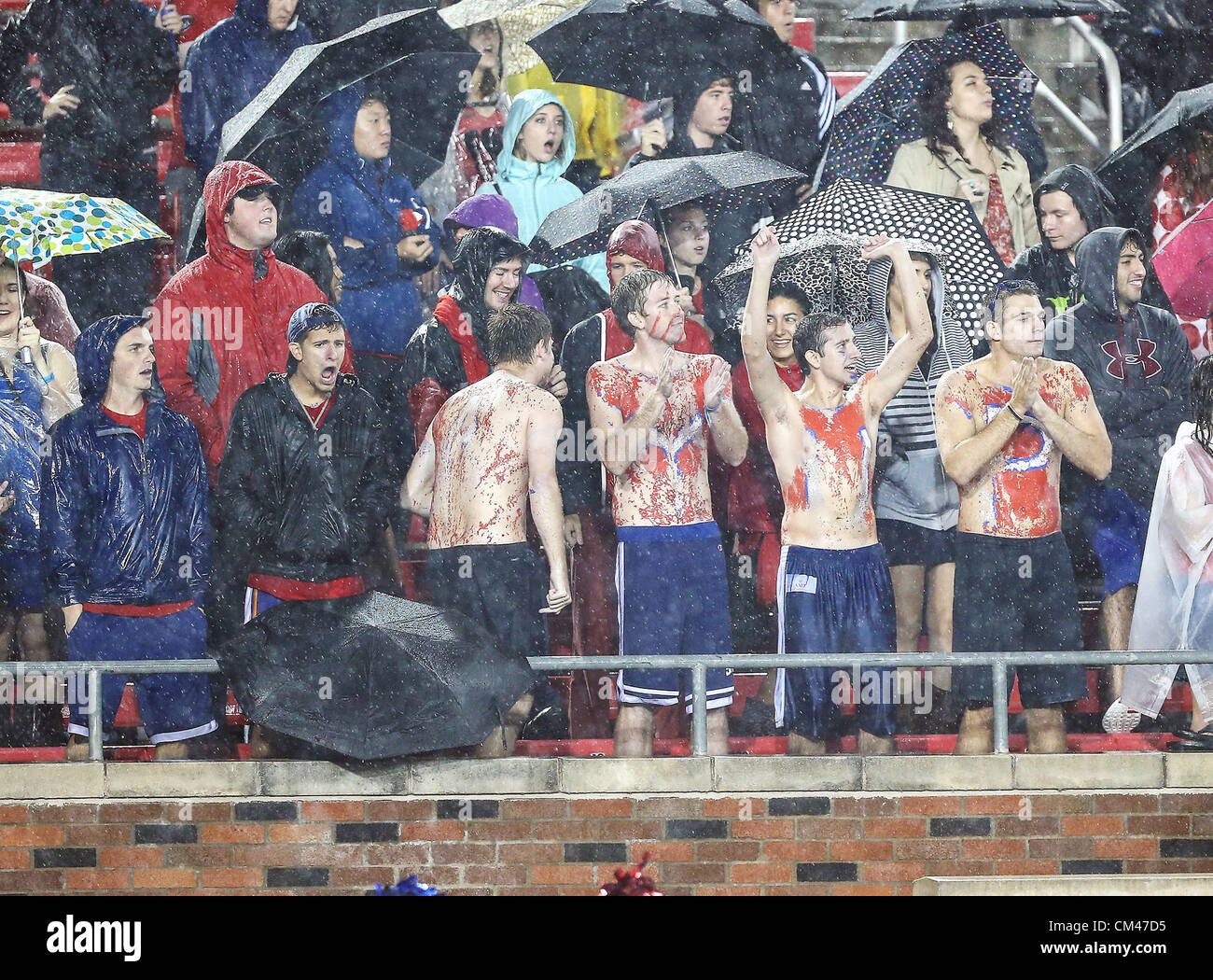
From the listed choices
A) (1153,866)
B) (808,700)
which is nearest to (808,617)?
(808,700)

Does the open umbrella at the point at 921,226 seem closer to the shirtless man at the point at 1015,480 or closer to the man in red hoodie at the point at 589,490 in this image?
the shirtless man at the point at 1015,480

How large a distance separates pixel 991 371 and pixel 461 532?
2725mm

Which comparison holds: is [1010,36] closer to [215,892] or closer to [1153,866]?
[1153,866]

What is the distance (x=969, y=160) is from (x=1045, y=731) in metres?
2.90

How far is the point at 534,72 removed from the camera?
8.88 m

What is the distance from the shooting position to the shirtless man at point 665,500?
27.7ft

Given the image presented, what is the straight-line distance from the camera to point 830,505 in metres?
8.46

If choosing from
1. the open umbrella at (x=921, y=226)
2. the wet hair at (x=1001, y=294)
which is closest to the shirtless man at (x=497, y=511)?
the open umbrella at (x=921, y=226)

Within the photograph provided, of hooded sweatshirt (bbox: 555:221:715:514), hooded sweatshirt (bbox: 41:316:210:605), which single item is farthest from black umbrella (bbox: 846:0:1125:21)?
hooded sweatshirt (bbox: 41:316:210:605)

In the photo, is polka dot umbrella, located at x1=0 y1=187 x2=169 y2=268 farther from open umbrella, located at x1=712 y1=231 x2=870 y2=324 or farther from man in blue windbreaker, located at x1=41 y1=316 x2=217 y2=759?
open umbrella, located at x1=712 y1=231 x2=870 y2=324

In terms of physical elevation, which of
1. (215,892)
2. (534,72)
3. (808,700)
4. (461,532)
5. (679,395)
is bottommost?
(215,892)

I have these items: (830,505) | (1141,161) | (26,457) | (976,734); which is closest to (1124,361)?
(1141,161)

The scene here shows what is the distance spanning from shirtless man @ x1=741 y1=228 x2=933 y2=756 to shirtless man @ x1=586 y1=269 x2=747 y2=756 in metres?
0.27

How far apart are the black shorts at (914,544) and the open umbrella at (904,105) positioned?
1.78 meters
